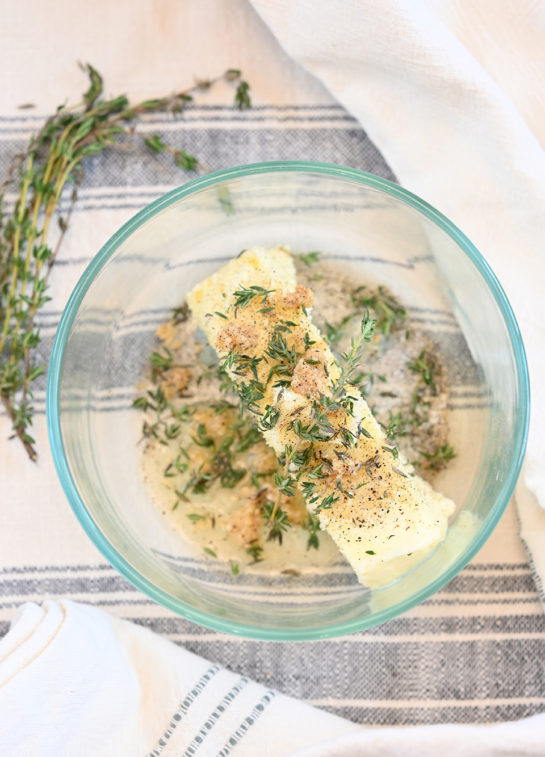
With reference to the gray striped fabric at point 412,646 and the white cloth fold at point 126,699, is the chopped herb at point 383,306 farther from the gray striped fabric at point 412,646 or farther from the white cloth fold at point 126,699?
the white cloth fold at point 126,699

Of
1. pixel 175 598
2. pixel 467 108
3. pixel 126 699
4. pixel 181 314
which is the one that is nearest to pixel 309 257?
pixel 181 314

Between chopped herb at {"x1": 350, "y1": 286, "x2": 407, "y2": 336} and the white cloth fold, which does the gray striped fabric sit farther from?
chopped herb at {"x1": 350, "y1": 286, "x2": 407, "y2": 336}

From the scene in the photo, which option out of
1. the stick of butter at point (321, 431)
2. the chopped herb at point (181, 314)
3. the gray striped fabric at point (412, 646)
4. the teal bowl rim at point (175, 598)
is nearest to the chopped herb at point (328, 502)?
the stick of butter at point (321, 431)

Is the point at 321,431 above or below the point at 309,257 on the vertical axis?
below

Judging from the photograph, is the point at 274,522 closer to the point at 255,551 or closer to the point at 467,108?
the point at 255,551

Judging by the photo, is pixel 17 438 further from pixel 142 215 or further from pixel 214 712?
pixel 214 712

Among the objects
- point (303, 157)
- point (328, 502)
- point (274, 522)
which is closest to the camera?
point (328, 502)

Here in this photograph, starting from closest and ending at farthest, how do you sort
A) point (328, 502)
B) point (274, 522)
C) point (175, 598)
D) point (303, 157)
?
point (328, 502), point (175, 598), point (274, 522), point (303, 157)
